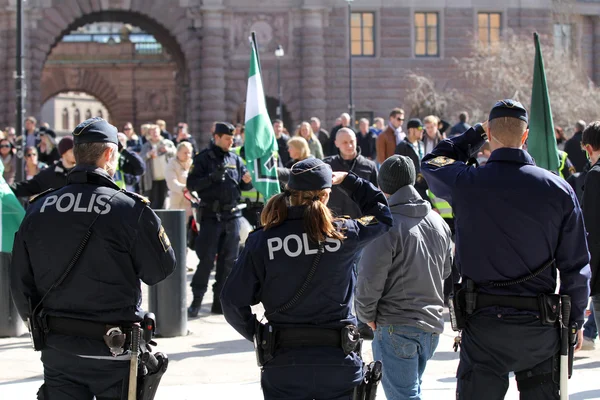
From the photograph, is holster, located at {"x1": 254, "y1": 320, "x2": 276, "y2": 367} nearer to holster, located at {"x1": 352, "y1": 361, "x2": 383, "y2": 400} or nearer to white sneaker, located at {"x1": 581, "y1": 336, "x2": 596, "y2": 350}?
holster, located at {"x1": 352, "y1": 361, "x2": 383, "y2": 400}

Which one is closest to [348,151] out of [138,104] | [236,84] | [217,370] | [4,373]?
[217,370]

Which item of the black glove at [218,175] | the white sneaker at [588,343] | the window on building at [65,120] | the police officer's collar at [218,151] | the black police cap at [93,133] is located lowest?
the white sneaker at [588,343]

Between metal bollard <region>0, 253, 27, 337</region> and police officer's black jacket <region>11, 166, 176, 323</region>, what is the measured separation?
5.27 metres

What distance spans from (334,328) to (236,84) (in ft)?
115

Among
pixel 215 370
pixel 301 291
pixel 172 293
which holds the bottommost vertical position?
pixel 215 370

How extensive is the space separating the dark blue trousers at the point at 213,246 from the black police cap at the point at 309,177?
20.7ft

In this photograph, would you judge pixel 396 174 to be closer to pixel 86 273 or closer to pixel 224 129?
pixel 86 273

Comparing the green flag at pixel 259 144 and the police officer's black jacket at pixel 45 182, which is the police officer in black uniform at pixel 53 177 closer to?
the police officer's black jacket at pixel 45 182

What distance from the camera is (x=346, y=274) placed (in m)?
5.20

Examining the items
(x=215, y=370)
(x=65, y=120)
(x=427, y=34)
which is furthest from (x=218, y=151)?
(x=65, y=120)

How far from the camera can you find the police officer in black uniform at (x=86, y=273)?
5.17 m

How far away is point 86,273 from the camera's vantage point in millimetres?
5188

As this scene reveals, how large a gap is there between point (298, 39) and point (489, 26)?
745cm

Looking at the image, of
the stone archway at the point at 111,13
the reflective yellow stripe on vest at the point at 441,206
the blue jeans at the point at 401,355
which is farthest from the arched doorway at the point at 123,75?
the blue jeans at the point at 401,355
